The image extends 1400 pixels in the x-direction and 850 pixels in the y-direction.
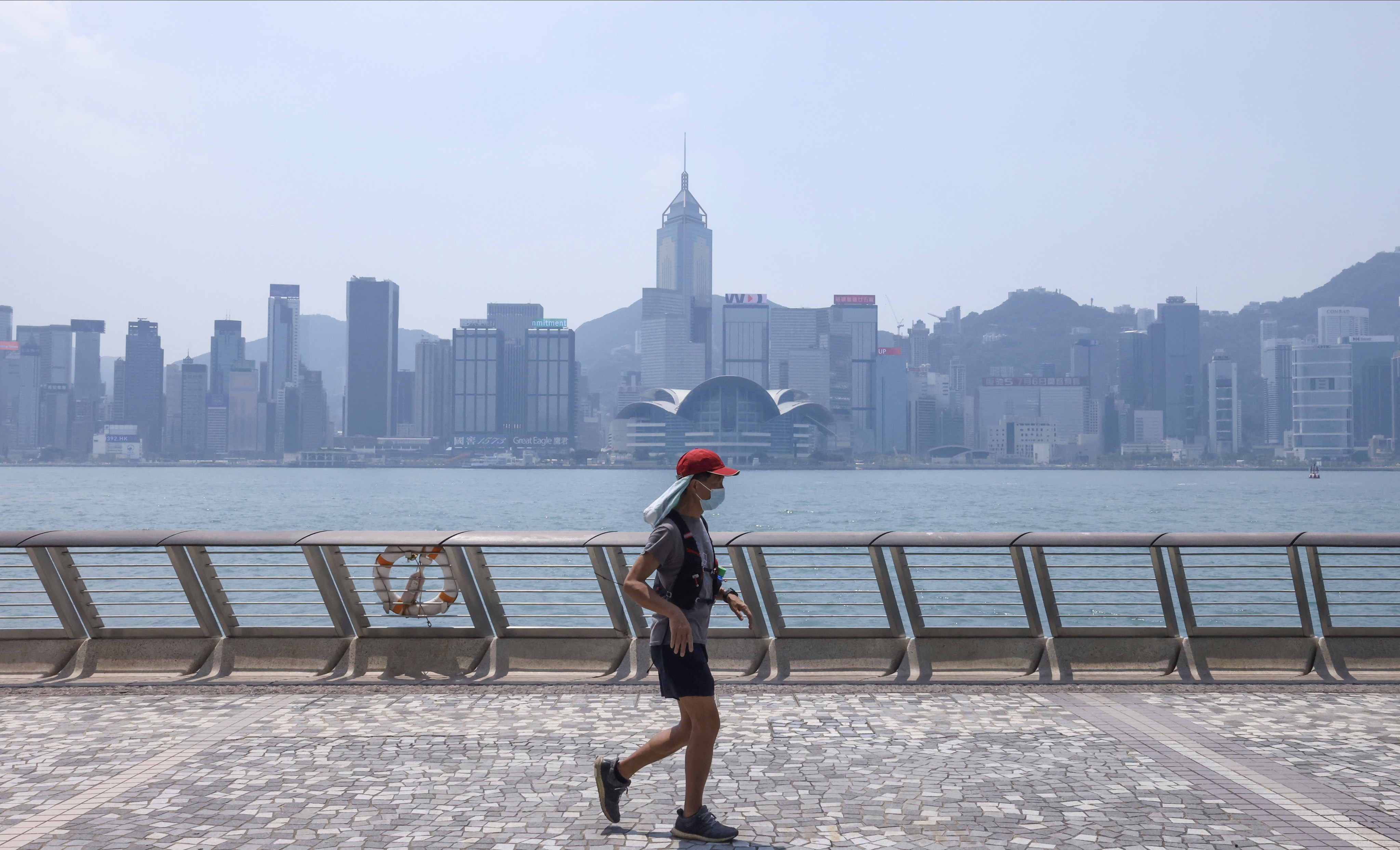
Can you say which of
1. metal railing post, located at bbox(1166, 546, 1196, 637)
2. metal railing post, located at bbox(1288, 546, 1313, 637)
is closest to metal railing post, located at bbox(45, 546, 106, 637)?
metal railing post, located at bbox(1166, 546, 1196, 637)

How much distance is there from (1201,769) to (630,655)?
450 centimetres

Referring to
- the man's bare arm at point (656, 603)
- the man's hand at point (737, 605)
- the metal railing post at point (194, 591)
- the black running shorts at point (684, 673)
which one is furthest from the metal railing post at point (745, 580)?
the metal railing post at point (194, 591)

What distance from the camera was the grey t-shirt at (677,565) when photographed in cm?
482

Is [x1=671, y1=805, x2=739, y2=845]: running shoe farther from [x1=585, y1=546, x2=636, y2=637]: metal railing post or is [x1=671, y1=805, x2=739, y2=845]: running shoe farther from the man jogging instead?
[x1=585, y1=546, x2=636, y2=637]: metal railing post

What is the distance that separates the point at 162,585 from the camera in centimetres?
3841

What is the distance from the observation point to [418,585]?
29.3 ft

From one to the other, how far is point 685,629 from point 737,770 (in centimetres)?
166

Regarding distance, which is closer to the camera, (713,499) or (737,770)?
(713,499)

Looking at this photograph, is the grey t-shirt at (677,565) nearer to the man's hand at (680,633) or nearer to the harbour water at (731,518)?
the man's hand at (680,633)

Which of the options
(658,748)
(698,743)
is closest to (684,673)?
(698,743)

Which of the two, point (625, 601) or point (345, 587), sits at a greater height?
point (345, 587)

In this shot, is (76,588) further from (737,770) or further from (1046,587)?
(1046,587)

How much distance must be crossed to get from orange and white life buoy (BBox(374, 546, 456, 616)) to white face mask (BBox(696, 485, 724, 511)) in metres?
4.39

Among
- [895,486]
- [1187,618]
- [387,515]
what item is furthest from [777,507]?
[1187,618]
